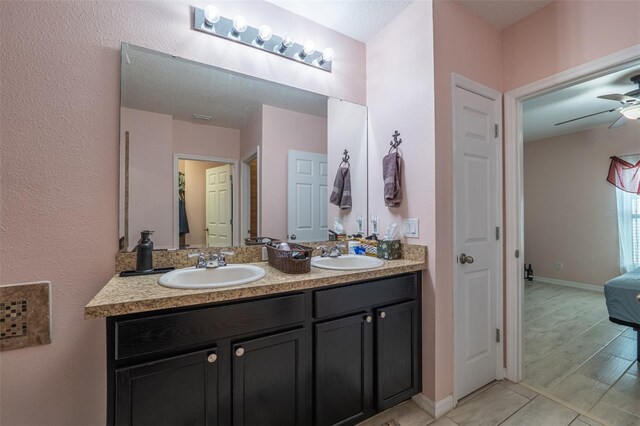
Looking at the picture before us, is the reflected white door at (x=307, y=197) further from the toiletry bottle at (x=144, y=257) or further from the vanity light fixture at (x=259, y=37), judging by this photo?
the toiletry bottle at (x=144, y=257)

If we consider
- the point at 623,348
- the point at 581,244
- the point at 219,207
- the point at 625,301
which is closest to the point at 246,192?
the point at 219,207

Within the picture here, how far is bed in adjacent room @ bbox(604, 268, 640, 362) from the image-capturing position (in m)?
2.21

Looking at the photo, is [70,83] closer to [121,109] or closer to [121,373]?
[121,109]

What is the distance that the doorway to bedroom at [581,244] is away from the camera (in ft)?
6.44

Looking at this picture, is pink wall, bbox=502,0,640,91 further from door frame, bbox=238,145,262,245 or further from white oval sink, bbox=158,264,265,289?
white oval sink, bbox=158,264,265,289

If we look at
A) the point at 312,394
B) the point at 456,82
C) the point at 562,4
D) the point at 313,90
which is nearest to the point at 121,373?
the point at 312,394

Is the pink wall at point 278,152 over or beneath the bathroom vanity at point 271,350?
over

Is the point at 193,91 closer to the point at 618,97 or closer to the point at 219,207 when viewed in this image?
the point at 219,207

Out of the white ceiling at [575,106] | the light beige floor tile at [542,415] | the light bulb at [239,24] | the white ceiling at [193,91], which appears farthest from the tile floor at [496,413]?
the light bulb at [239,24]

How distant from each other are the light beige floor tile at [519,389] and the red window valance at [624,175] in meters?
3.93

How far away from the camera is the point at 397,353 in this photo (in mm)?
1595

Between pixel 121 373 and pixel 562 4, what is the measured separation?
117 inches

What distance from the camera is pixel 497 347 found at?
6.46 feet

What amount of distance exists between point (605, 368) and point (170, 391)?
9.75 feet
